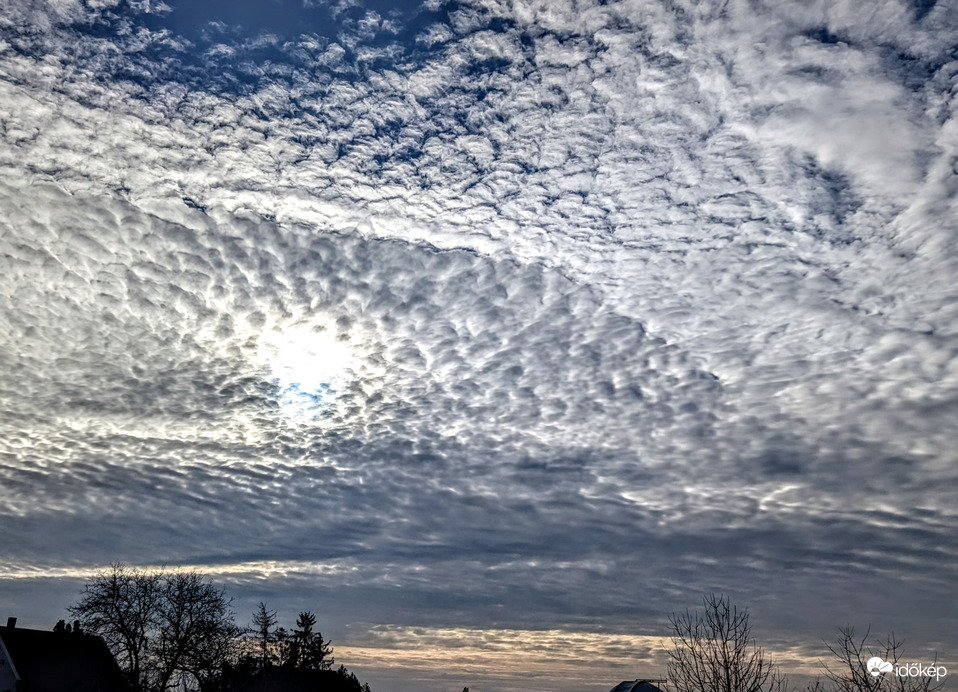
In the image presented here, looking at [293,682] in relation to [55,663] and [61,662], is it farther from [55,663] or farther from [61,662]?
[55,663]

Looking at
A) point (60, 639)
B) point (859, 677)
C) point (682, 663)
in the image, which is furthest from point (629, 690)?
point (60, 639)

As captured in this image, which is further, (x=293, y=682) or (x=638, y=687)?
(x=293, y=682)

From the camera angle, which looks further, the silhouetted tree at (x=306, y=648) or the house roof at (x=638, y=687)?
the silhouetted tree at (x=306, y=648)

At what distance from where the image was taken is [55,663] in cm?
6262

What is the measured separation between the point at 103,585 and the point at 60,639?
738 centimetres

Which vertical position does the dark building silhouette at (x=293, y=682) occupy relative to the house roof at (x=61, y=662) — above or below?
below

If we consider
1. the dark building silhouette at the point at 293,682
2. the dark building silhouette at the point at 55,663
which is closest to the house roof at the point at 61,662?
the dark building silhouette at the point at 55,663

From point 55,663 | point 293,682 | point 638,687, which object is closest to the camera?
point 638,687

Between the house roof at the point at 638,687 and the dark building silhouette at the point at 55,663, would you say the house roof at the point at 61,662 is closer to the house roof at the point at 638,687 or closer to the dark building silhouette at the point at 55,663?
the dark building silhouette at the point at 55,663

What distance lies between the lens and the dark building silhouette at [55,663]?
59.3 meters

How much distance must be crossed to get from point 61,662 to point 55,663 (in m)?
0.48

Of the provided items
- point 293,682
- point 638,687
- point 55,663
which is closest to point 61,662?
point 55,663

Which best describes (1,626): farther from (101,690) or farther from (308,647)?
(308,647)

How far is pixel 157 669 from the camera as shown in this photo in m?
62.7
